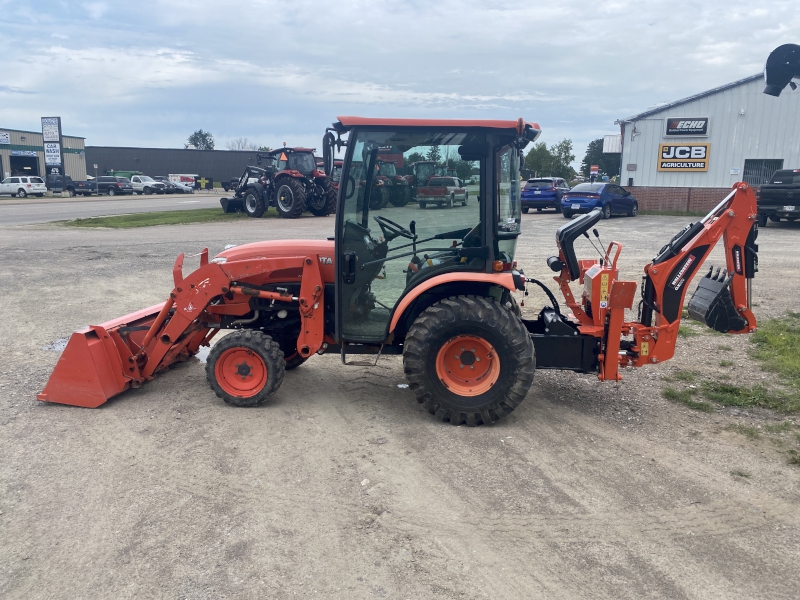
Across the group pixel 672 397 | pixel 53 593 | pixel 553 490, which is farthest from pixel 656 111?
pixel 53 593

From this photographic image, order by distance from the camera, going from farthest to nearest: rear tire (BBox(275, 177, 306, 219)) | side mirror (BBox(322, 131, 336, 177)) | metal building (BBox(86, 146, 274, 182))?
metal building (BBox(86, 146, 274, 182)) < rear tire (BBox(275, 177, 306, 219)) < side mirror (BBox(322, 131, 336, 177))

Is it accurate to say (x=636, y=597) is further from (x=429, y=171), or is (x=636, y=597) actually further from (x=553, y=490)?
(x=429, y=171)

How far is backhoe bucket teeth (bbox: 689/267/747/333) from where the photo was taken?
216 inches

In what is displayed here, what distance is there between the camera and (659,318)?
543cm

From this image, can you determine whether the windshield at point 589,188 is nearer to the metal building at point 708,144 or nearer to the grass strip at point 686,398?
the metal building at point 708,144

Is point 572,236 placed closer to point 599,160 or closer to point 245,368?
point 245,368

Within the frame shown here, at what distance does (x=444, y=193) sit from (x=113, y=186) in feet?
176

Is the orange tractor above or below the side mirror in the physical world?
below

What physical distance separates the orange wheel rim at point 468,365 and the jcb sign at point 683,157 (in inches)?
1107

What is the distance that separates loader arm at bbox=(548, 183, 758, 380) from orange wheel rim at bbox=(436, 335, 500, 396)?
2.91ft

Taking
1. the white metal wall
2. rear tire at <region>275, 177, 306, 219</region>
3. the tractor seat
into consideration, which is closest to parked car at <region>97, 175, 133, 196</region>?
rear tire at <region>275, 177, 306, 219</region>

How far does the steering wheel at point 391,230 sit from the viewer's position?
17.4 feet

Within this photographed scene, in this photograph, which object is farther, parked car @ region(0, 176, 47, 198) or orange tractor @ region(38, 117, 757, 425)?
parked car @ region(0, 176, 47, 198)

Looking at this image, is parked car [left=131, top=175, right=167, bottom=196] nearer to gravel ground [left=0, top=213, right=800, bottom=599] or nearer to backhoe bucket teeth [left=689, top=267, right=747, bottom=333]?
gravel ground [left=0, top=213, right=800, bottom=599]
